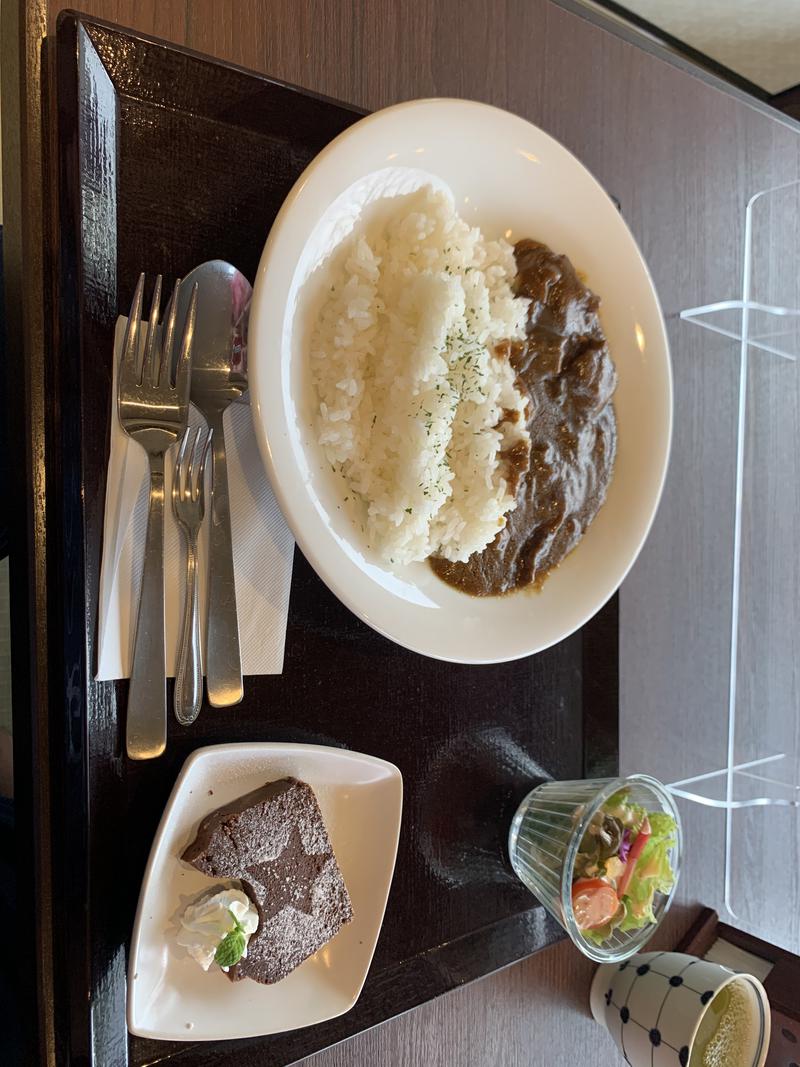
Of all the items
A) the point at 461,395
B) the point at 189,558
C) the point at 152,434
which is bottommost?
the point at 189,558

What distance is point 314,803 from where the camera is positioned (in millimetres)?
1443

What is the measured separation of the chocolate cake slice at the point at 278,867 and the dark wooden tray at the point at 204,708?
0.41 ft

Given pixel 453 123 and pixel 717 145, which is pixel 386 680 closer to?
pixel 453 123

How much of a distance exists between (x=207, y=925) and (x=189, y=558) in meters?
0.63

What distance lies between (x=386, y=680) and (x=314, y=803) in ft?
0.95

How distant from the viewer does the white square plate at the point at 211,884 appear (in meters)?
1.29

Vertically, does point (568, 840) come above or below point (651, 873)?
above

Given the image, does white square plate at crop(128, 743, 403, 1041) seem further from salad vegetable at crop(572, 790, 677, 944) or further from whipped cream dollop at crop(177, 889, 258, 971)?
salad vegetable at crop(572, 790, 677, 944)

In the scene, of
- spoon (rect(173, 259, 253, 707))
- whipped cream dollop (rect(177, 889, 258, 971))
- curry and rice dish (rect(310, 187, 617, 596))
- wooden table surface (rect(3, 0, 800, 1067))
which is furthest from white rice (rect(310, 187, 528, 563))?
whipped cream dollop (rect(177, 889, 258, 971))

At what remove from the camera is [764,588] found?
2293mm

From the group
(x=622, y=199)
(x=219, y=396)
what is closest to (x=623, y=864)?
(x=219, y=396)

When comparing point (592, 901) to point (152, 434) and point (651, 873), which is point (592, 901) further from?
point (152, 434)

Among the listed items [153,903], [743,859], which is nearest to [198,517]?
[153,903]

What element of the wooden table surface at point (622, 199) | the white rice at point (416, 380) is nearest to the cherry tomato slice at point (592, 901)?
the wooden table surface at point (622, 199)
